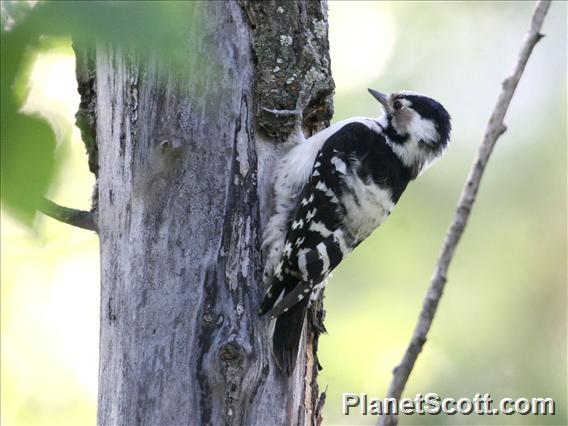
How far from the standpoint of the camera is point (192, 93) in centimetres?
262

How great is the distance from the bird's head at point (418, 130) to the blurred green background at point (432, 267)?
1569 millimetres

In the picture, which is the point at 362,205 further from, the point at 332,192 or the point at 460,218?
the point at 460,218

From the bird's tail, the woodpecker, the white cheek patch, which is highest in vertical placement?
the white cheek patch

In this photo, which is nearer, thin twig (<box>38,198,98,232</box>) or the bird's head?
thin twig (<box>38,198,98,232</box>)

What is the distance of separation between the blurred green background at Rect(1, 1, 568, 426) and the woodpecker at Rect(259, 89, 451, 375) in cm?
137

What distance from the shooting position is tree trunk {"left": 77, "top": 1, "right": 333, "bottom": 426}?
8.40 ft

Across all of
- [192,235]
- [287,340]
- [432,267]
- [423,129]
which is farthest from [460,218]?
[432,267]

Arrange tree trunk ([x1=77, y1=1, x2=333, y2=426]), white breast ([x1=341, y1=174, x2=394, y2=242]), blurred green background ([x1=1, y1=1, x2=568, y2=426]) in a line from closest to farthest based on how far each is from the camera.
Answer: tree trunk ([x1=77, y1=1, x2=333, y2=426])
white breast ([x1=341, y1=174, x2=394, y2=242])
blurred green background ([x1=1, y1=1, x2=568, y2=426])

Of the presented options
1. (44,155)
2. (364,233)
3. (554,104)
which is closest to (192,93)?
(364,233)

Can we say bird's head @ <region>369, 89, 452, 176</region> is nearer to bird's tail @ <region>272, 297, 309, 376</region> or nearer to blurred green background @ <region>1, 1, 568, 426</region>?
bird's tail @ <region>272, 297, 309, 376</region>

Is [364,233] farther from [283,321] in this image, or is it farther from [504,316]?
[504,316]

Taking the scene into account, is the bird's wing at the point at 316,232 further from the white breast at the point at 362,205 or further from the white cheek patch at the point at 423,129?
the white cheek patch at the point at 423,129

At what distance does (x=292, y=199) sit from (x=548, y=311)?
356 cm

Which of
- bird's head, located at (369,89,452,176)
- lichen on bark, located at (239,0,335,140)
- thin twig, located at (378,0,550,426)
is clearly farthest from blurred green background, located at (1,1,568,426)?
thin twig, located at (378,0,550,426)
